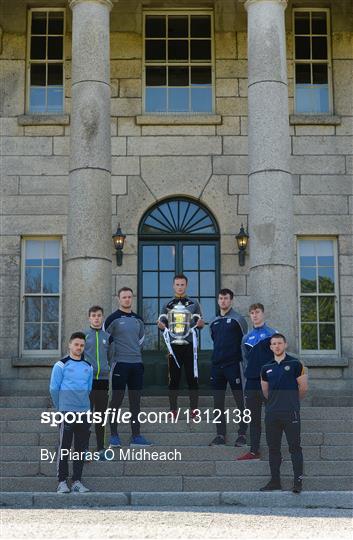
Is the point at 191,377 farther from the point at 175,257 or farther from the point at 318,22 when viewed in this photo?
the point at 318,22

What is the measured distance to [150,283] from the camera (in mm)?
19688

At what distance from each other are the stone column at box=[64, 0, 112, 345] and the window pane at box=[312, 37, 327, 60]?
516cm

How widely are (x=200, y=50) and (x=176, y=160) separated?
2.39m

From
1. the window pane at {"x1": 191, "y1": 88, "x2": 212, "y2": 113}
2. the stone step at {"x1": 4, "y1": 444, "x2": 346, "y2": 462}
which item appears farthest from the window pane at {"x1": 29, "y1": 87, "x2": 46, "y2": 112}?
the stone step at {"x1": 4, "y1": 444, "x2": 346, "y2": 462}

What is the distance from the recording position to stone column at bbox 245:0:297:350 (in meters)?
15.8

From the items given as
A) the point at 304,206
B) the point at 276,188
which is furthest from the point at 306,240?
the point at 276,188

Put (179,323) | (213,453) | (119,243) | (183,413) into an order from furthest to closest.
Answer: (119,243)
(183,413)
(179,323)
(213,453)

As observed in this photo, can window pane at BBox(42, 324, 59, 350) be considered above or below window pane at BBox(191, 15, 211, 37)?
below

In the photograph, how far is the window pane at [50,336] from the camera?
64.4 ft

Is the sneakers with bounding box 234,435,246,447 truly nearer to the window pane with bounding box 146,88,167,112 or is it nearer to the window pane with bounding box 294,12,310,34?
the window pane with bounding box 146,88,167,112

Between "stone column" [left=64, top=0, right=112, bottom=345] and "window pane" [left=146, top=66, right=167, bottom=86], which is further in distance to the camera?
"window pane" [left=146, top=66, right=167, bottom=86]

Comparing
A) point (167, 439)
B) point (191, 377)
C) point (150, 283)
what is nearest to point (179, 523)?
point (167, 439)

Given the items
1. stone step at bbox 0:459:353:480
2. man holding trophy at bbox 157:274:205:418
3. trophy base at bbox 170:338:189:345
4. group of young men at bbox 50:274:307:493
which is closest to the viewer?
group of young men at bbox 50:274:307:493

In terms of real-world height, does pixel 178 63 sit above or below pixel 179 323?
above
